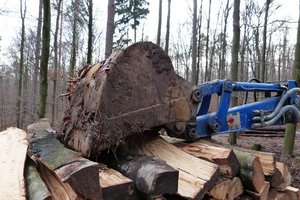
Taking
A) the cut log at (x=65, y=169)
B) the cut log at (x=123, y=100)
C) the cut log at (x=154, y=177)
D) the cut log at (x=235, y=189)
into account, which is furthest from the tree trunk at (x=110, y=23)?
the cut log at (x=154, y=177)

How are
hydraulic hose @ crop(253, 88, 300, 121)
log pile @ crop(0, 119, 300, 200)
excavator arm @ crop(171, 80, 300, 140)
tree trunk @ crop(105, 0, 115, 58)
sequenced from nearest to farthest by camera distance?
log pile @ crop(0, 119, 300, 200), excavator arm @ crop(171, 80, 300, 140), hydraulic hose @ crop(253, 88, 300, 121), tree trunk @ crop(105, 0, 115, 58)

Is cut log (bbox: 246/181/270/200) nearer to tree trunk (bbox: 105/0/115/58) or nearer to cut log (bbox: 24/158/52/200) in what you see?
cut log (bbox: 24/158/52/200)

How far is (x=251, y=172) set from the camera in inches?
130

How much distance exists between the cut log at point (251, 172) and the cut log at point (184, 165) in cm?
46

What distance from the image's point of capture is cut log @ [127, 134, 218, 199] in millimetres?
2791

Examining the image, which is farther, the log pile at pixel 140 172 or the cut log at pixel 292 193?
the cut log at pixel 292 193

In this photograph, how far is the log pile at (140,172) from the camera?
2389 millimetres

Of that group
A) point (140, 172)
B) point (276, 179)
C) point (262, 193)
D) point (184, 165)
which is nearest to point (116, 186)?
point (140, 172)

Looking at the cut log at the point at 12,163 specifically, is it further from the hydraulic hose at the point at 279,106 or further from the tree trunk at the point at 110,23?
the tree trunk at the point at 110,23

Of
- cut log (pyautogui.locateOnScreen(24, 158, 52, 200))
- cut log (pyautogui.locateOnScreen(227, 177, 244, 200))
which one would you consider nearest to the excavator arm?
cut log (pyautogui.locateOnScreen(227, 177, 244, 200))

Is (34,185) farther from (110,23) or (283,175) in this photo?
(110,23)

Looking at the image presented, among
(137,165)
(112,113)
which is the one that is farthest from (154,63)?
(137,165)

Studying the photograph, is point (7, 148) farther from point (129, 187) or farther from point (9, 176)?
point (129, 187)

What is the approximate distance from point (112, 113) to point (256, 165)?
5.12 feet
